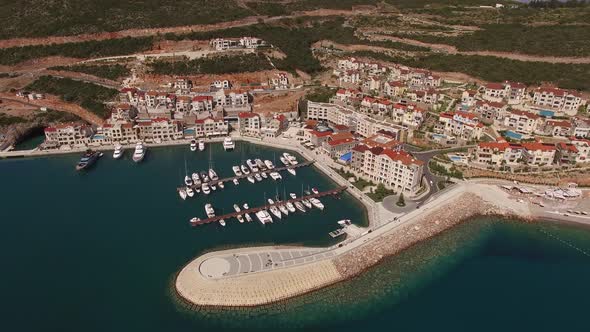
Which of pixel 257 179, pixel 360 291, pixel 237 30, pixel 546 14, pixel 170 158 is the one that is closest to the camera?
pixel 360 291

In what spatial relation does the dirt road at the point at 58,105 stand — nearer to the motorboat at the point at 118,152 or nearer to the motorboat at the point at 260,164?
the motorboat at the point at 118,152

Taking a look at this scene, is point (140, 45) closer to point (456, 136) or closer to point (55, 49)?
point (55, 49)

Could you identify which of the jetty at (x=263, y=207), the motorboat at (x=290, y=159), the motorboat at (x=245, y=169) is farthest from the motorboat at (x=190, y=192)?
the motorboat at (x=290, y=159)

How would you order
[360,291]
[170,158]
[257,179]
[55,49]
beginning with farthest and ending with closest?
1. [55,49]
2. [170,158]
3. [257,179]
4. [360,291]

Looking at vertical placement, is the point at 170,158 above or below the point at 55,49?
below

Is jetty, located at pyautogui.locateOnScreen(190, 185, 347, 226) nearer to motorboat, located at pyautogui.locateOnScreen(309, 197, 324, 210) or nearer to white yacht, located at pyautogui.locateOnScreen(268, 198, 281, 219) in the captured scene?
white yacht, located at pyautogui.locateOnScreen(268, 198, 281, 219)

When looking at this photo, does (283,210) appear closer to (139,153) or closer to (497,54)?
(139,153)

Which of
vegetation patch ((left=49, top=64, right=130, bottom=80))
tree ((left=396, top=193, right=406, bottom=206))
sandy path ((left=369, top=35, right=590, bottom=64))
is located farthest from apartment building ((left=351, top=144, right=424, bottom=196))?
vegetation patch ((left=49, top=64, right=130, bottom=80))

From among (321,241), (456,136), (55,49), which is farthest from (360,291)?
(55,49)
